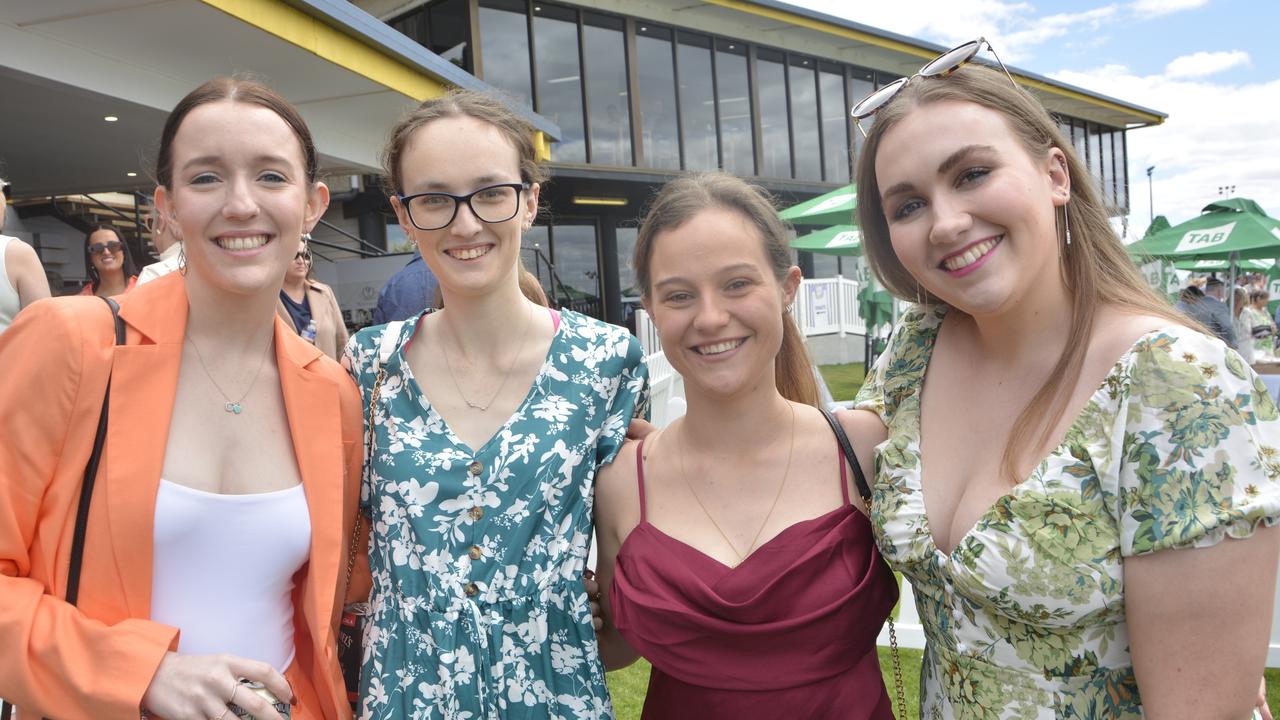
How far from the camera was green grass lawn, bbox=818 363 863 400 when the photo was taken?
13.2 metres

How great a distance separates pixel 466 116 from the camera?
7.29 feet

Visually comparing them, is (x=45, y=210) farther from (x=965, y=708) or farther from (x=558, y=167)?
(x=965, y=708)

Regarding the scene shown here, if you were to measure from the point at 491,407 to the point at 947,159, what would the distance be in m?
1.22

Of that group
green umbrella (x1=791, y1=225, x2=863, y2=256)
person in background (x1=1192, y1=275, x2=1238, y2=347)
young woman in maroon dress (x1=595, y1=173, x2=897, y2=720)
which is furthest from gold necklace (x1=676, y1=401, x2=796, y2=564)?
person in background (x1=1192, y1=275, x2=1238, y2=347)

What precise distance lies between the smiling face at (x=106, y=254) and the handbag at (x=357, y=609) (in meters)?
4.52

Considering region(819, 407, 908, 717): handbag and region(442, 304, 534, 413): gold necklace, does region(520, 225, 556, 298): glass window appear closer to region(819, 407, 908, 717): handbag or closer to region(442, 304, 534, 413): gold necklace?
region(442, 304, 534, 413): gold necklace

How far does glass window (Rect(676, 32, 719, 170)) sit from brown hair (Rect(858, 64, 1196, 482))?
15.4m

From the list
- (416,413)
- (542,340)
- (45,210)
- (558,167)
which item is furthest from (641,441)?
(45,210)

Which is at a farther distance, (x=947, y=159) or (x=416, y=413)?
(x=416, y=413)

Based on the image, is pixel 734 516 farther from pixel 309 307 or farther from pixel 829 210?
pixel 829 210

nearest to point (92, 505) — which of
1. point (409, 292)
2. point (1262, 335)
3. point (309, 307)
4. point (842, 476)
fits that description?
point (842, 476)

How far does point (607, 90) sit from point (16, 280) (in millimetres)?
13042

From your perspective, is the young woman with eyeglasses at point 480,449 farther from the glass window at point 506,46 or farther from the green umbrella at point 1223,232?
the glass window at point 506,46

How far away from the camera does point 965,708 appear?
1764 millimetres
